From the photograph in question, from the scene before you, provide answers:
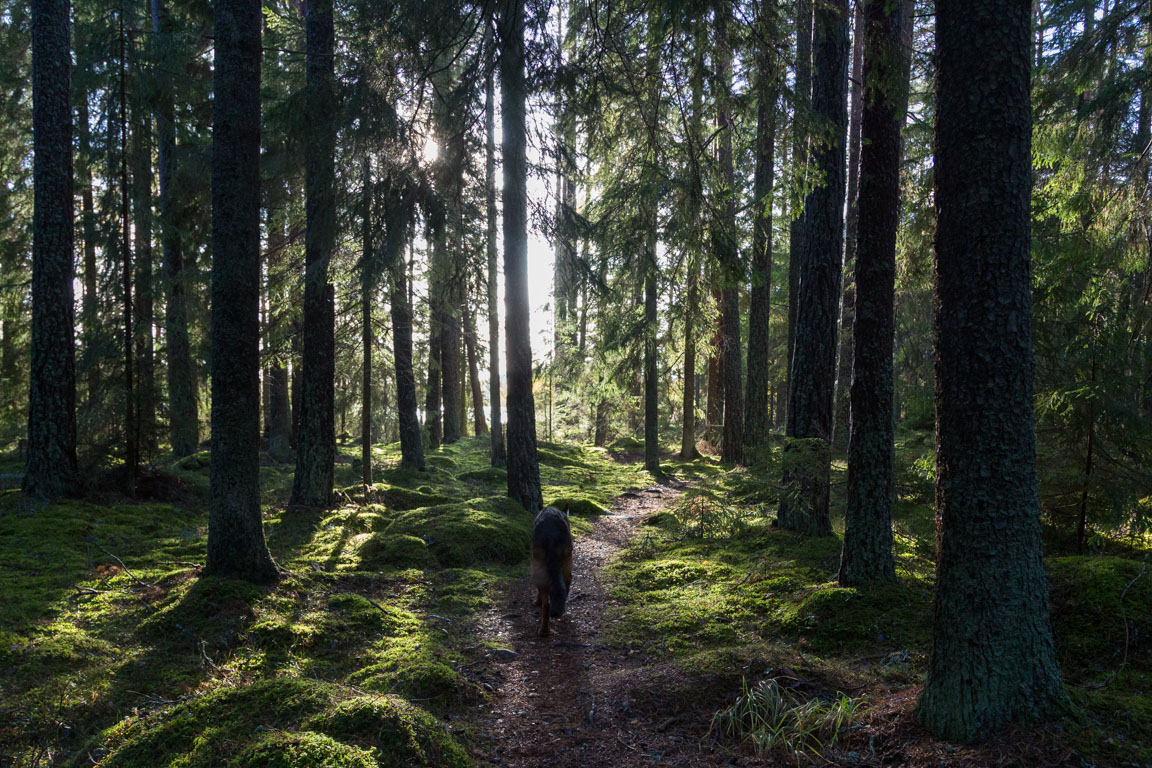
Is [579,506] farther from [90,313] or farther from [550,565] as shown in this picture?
[90,313]

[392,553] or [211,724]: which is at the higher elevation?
[211,724]

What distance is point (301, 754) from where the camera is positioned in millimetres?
3105

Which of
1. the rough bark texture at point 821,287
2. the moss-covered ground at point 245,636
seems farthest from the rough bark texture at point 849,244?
the moss-covered ground at point 245,636

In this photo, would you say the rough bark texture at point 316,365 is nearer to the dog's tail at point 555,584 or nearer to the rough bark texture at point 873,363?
the dog's tail at point 555,584

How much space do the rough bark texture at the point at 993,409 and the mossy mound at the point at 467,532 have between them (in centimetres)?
637

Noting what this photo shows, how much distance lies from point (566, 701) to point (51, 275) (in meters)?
10.5

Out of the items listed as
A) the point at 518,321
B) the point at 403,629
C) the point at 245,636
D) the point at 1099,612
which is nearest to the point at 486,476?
the point at 518,321

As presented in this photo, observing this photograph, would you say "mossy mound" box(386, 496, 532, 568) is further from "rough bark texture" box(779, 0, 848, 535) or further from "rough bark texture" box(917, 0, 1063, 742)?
"rough bark texture" box(917, 0, 1063, 742)

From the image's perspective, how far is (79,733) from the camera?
3.65 meters

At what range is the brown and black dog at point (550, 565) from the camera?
5938mm

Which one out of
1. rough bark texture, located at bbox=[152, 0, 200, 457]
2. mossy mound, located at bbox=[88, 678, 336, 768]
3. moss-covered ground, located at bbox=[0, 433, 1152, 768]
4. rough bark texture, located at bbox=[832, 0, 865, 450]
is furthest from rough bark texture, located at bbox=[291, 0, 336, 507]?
rough bark texture, located at bbox=[832, 0, 865, 450]

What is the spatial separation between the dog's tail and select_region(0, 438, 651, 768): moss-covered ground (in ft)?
2.95

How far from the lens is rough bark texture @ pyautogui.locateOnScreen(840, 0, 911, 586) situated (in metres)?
Answer: 5.68

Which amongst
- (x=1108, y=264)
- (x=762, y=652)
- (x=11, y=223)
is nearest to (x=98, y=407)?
(x=762, y=652)
